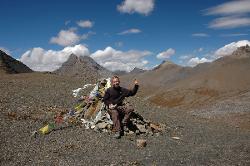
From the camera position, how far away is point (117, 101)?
2150 cm

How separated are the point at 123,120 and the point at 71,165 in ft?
23.6

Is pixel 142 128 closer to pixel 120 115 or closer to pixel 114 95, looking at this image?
pixel 120 115

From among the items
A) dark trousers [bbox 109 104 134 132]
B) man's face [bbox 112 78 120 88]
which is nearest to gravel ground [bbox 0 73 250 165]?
dark trousers [bbox 109 104 134 132]

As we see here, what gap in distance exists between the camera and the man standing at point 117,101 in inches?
833

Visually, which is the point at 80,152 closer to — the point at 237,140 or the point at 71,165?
the point at 71,165

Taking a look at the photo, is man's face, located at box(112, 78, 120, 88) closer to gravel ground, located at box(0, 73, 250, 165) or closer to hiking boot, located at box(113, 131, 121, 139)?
hiking boot, located at box(113, 131, 121, 139)

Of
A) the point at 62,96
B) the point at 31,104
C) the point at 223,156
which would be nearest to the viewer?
the point at 223,156

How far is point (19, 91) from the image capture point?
127ft

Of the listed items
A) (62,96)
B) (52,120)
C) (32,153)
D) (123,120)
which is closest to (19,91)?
(62,96)

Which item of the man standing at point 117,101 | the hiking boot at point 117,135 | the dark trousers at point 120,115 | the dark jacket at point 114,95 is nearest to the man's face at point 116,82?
→ the man standing at point 117,101

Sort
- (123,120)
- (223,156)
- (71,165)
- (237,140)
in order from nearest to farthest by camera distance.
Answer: (71,165) → (223,156) → (123,120) → (237,140)

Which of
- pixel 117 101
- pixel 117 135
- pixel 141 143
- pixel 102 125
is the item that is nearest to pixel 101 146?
pixel 117 135

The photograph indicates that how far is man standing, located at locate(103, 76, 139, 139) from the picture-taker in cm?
2116

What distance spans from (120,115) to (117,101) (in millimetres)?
1024
